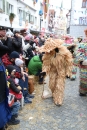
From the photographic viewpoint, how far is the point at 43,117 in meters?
4.21

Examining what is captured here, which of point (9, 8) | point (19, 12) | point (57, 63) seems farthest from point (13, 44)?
point (19, 12)

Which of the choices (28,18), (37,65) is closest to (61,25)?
(28,18)

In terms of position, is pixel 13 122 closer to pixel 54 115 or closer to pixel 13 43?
pixel 54 115

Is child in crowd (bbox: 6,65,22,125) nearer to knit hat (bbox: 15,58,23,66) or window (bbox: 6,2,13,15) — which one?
knit hat (bbox: 15,58,23,66)

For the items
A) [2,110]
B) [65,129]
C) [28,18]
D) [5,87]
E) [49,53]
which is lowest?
[65,129]

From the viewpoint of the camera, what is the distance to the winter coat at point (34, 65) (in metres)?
6.34

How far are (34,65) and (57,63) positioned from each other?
1.54m

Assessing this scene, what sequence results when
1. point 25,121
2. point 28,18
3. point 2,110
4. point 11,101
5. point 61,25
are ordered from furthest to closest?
point 61,25, point 28,18, point 25,121, point 11,101, point 2,110

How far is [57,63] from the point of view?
4.94m

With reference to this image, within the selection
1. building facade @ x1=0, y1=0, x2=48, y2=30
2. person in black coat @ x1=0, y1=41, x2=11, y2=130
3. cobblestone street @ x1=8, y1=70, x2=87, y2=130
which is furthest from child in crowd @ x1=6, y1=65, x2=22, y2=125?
building facade @ x1=0, y1=0, x2=48, y2=30

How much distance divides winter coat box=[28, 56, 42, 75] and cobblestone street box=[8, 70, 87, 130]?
3.49 ft

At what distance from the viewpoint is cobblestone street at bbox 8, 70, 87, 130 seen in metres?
3.82

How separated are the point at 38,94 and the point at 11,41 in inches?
64.2

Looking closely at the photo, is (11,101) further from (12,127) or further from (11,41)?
(11,41)
